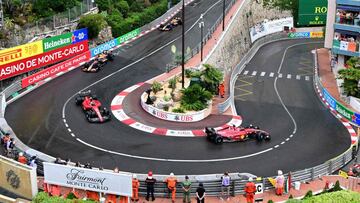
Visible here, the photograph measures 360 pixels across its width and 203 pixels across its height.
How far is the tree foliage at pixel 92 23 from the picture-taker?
5722 cm

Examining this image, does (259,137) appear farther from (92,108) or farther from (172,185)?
(92,108)

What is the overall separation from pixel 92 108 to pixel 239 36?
Answer: 32471 mm

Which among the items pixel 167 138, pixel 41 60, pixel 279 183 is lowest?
pixel 167 138

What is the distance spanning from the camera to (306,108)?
4516 cm

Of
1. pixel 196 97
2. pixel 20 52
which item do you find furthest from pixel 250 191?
pixel 20 52

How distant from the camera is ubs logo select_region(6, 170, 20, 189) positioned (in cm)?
2808

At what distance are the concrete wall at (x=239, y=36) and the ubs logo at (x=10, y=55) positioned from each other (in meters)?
18.6

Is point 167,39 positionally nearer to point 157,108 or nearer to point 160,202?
point 157,108

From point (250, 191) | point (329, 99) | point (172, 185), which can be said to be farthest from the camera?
point (329, 99)

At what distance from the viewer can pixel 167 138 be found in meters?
36.6

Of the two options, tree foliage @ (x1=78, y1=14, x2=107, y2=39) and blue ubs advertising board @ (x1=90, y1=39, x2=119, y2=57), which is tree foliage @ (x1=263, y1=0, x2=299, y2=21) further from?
tree foliage @ (x1=78, y1=14, x2=107, y2=39)

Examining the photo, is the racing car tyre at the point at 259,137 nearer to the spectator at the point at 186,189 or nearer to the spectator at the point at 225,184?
the spectator at the point at 225,184

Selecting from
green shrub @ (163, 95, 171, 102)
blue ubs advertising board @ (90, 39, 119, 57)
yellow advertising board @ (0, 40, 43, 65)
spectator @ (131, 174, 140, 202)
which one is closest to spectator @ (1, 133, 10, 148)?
spectator @ (131, 174, 140, 202)

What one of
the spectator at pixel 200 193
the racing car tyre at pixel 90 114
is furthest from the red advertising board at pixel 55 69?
the spectator at pixel 200 193
